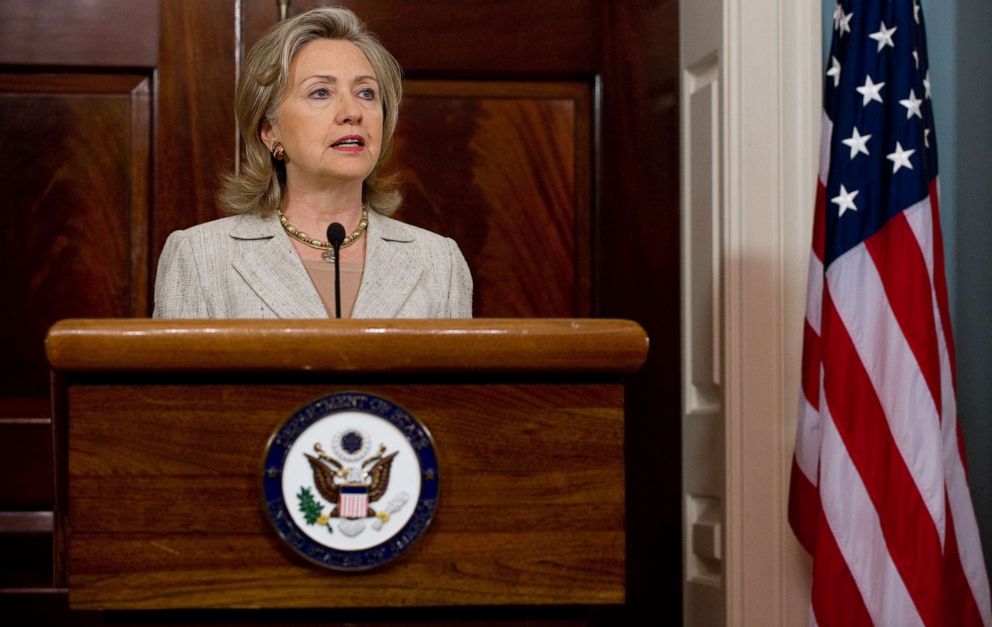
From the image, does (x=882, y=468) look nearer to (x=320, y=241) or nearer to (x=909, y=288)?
(x=909, y=288)

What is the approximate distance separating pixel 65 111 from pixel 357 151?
1.33m

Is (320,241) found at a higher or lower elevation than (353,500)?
higher

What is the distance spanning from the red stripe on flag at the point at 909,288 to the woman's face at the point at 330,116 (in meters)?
1.02

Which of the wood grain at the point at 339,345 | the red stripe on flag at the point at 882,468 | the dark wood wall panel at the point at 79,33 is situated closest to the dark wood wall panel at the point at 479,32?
the dark wood wall panel at the point at 79,33

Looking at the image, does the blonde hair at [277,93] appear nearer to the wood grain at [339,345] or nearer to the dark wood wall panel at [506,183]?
the wood grain at [339,345]

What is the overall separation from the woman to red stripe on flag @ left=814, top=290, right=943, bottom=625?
2.48 feet

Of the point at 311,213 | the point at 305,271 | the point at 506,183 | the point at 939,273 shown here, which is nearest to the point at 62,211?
the point at 506,183

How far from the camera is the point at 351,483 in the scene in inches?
56.5

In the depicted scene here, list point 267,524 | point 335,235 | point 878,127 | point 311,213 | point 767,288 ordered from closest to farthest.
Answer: point 267,524 < point 335,235 < point 311,213 < point 878,127 < point 767,288

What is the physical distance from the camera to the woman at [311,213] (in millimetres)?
1986

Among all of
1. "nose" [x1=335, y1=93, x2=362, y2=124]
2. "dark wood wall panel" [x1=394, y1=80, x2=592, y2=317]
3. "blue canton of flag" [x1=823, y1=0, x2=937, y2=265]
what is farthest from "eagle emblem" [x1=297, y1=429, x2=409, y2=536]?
"dark wood wall panel" [x1=394, y1=80, x2=592, y2=317]

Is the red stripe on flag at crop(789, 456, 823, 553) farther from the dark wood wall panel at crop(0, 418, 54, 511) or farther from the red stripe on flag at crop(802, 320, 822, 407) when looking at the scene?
the dark wood wall panel at crop(0, 418, 54, 511)

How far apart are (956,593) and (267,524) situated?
1.62 m

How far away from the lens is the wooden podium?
142 centimetres
